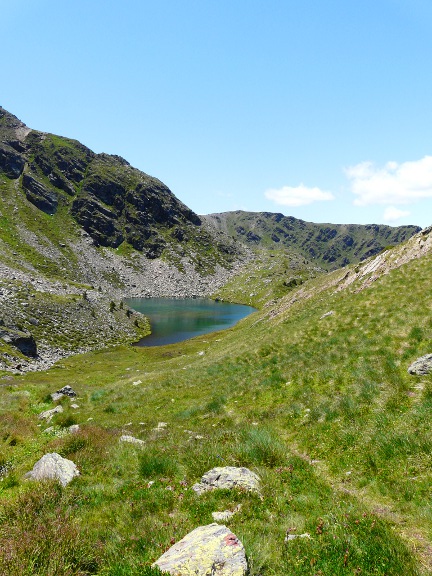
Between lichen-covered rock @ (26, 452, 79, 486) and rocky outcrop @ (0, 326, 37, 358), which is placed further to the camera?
rocky outcrop @ (0, 326, 37, 358)

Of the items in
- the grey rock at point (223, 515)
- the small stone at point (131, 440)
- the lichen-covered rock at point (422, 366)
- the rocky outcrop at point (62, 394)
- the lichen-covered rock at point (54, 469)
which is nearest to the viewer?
the grey rock at point (223, 515)

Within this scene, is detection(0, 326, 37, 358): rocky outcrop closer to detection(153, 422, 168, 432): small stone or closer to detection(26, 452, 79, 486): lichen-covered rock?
detection(153, 422, 168, 432): small stone

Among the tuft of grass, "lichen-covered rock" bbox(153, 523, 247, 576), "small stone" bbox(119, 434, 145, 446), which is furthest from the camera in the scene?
"small stone" bbox(119, 434, 145, 446)

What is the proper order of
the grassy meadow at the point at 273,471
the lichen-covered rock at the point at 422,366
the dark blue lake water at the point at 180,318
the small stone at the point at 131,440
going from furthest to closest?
the dark blue lake water at the point at 180,318, the lichen-covered rock at the point at 422,366, the small stone at the point at 131,440, the grassy meadow at the point at 273,471

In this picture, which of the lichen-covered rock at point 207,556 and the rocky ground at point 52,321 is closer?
the lichen-covered rock at point 207,556

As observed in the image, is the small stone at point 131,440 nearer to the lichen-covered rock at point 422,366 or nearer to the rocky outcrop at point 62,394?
the lichen-covered rock at point 422,366

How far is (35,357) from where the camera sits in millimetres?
66500

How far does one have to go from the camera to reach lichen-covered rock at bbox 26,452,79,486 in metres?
10.4

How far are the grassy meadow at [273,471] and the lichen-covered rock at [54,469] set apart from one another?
358 mm

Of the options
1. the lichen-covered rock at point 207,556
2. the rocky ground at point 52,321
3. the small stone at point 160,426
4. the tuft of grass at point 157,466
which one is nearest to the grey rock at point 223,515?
the lichen-covered rock at point 207,556

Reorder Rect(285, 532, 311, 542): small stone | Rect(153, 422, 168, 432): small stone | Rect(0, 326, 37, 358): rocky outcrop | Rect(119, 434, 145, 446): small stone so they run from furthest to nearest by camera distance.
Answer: Rect(0, 326, 37, 358): rocky outcrop
Rect(153, 422, 168, 432): small stone
Rect(119, 434, 145, 446): small stone
Rect(285, 532, 311, 542): small stone

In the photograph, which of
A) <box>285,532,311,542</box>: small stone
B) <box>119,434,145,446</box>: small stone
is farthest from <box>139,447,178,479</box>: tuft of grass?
<box>285,532,311,542</box>: small stone

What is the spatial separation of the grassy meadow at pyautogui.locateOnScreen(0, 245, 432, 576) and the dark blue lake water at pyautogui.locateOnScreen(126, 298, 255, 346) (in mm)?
80201

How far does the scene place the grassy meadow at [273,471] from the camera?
640 centimetres
